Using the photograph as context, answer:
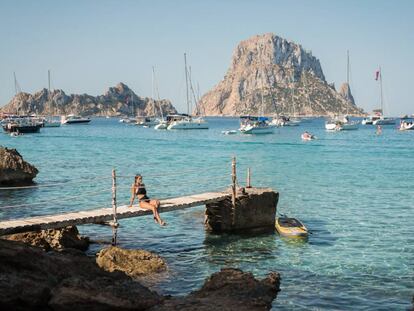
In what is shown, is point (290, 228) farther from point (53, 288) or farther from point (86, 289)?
point (53, 288)

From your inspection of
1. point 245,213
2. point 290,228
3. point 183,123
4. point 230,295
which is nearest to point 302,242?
point 290,228

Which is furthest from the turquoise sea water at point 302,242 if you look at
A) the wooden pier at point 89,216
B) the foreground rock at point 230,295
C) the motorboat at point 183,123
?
the motorboat at point 183,123

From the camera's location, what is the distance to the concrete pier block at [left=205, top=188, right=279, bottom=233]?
2309 centimetres

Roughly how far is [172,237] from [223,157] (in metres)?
46.9

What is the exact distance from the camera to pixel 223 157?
6912 centimetres

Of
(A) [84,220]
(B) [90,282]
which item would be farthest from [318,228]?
(B) [90,282]

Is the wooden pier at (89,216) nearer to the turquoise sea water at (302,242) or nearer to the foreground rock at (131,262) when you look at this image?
the turquoise sea water at (302,242)

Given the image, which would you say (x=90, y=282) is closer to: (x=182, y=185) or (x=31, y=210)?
(x=31, y=210)

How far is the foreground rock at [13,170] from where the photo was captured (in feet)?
115

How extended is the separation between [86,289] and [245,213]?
13446mm

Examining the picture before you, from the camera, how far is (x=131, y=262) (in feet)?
55.5

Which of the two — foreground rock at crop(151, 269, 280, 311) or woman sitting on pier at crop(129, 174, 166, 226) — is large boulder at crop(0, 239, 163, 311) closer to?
foreground rock at crop(151, 269, 280, 311)

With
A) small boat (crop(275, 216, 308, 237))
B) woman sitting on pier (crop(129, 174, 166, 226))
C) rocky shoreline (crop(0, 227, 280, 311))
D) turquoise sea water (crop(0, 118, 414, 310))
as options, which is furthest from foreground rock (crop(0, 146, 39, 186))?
rocky shoreline (crop(0, 227, 280, 311))

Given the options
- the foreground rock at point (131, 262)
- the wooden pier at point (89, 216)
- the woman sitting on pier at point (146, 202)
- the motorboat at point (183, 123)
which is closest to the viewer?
the foreground rock at point (131, 262)
